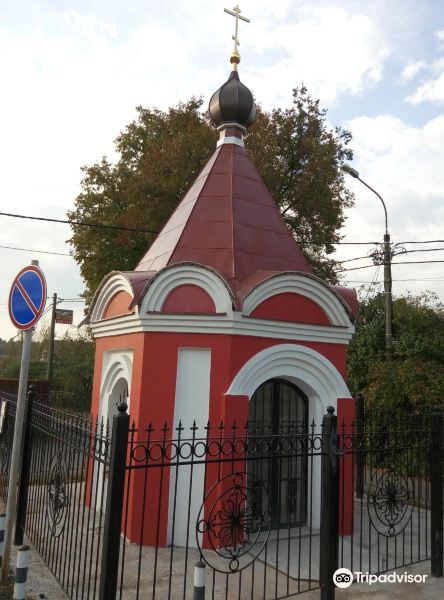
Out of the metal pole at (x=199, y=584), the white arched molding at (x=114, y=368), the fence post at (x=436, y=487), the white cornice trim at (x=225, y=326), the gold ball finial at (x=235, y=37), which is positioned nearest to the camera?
the metal pole at (x=199, y=584)

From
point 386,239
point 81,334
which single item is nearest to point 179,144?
point 386,239

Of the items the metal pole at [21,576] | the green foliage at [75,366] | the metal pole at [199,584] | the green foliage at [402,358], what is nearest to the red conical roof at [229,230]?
the metal pole at [199,584]

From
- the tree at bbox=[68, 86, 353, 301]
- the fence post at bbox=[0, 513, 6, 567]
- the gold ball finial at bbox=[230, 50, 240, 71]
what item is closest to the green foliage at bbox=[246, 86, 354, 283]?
the tree at bbox=[68, 86, 353, 301]

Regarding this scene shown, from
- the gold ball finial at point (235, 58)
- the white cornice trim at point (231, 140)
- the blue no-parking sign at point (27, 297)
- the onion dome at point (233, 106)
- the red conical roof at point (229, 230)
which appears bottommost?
the blue no-parking sign at point (27, 297)

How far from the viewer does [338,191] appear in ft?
51.2

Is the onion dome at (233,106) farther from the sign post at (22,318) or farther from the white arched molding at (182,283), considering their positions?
the sign post at (22,318)

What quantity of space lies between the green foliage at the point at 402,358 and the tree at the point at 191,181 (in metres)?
2.69

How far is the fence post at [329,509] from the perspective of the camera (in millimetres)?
4250

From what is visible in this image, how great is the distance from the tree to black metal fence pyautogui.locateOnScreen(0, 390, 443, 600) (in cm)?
904

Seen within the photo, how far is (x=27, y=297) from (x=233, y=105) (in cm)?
543

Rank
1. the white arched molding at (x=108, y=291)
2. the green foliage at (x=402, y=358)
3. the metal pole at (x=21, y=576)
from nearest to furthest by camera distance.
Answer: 1. the metal pole at (x=21, y=576)
2. the white arched molding at (x=108, y=291)
3. the green foliage at (x=402, y=358)

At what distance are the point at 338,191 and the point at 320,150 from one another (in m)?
1.61

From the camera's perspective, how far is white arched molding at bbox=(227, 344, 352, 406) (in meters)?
6.05

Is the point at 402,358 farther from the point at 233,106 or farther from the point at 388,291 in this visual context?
the point at 233,106
